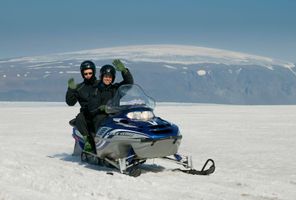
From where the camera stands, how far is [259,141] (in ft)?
45.2

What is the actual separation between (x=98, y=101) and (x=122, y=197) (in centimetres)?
296

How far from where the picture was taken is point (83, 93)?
8.55m

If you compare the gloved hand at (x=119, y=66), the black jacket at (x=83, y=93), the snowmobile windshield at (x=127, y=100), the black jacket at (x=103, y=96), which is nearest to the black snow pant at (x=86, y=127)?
the black jacket at (x=83, y=93)

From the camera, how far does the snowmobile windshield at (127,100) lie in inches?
310

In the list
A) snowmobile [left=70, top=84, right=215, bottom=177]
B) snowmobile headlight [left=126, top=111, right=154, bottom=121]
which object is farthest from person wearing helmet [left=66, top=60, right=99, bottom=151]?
snowmobile headlight [left=126, top=111, right=154, bottom=121]

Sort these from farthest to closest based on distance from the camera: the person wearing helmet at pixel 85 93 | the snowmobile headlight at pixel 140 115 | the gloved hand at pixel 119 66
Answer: the person wearing helmet at pixel 85 93 < the gloved hand at pixel 119 66 < the snowmobile headlight at pixel 140 115

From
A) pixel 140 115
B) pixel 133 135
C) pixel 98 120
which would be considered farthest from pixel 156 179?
pixel 98 120

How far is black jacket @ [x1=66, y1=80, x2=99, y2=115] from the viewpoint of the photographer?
8.48 metres

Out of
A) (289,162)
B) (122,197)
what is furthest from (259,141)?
(122,197)

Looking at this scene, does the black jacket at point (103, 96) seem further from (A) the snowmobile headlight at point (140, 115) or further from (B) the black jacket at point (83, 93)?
(A) the snowmobile headlight at point (140, 115)

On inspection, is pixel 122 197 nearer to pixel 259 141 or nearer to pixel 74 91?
pixel 74 91

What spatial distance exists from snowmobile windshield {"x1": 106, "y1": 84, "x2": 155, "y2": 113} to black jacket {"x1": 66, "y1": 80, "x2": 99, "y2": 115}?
67cm

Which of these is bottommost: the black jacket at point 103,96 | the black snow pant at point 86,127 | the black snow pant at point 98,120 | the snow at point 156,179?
the snow at point 156,179

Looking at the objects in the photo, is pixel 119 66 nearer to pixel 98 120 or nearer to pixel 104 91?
pixel 104 91
